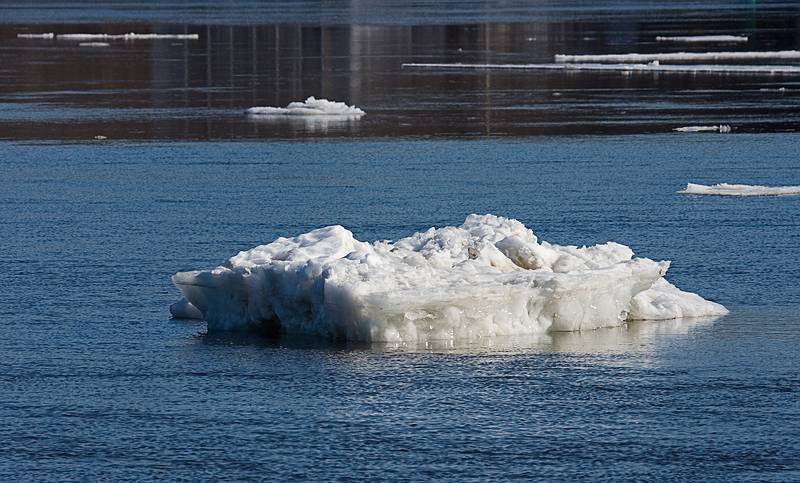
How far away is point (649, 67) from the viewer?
1727 inches

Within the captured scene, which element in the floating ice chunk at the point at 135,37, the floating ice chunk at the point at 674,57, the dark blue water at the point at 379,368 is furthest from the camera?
the floating ice chunk at the point at 135,37

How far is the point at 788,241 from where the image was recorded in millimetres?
18109

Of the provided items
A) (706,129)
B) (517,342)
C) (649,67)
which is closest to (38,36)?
(649,67)

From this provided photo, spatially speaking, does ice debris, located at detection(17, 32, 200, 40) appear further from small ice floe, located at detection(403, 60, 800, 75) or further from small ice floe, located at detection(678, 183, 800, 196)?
small ice floe, located at detection(678, 183, 800, 196)

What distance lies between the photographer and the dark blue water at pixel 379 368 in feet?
34.4

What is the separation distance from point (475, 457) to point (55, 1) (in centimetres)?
12708

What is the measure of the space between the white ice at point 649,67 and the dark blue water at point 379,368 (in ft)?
69.6

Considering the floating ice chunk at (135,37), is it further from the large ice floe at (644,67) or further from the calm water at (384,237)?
the calm water at (384,237)

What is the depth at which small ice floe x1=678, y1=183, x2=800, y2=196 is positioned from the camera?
21531mm

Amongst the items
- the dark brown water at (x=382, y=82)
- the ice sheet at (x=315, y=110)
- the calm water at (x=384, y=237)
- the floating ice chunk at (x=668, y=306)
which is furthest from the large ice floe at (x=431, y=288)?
the ice sheet at (x=315, y=110)

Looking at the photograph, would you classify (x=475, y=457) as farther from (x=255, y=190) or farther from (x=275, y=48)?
(x=275, y=48)

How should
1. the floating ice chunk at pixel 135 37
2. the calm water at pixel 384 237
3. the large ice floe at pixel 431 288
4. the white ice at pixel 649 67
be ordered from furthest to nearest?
1. the floating ice chunk at pixel 135 37
2. the white ice at pixel 649 67
3. the large ice floe at pixel 431 288
4. the calm water at pixel 384 237

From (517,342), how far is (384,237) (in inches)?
202

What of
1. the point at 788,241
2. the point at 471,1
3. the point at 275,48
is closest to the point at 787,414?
the point at 788,241
